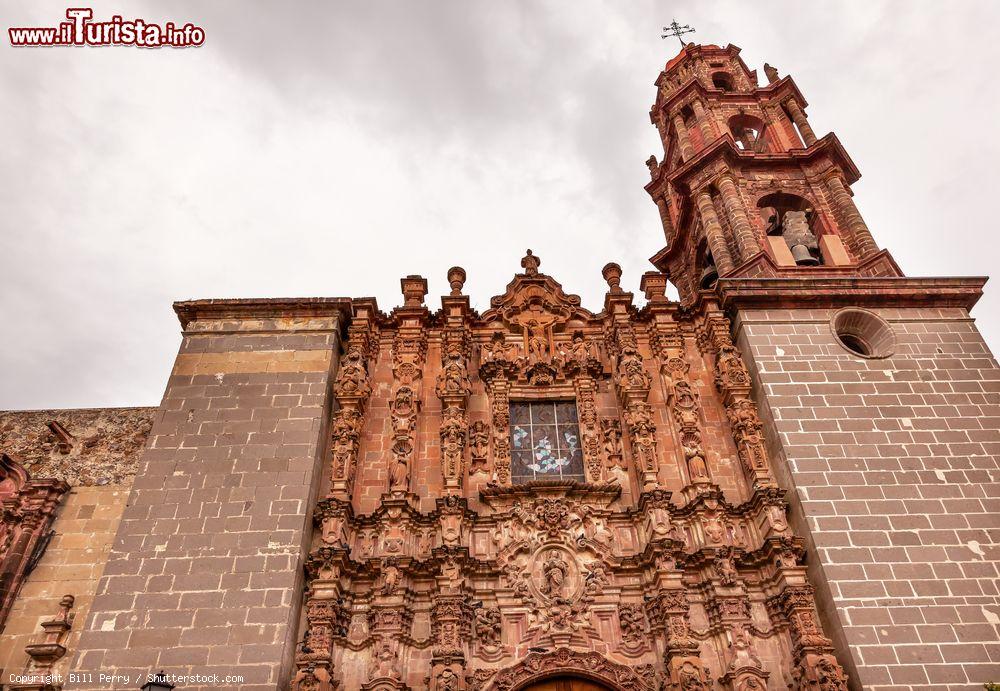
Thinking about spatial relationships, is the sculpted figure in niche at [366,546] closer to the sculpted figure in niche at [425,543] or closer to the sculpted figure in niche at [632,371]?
the sculpted figure in niche at [425,543]

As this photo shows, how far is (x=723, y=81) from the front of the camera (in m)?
26.2

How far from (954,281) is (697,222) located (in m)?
7.60

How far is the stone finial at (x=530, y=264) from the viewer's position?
15.7 m

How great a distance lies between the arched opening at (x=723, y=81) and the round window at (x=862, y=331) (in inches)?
557

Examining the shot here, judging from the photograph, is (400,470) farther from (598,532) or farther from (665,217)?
(665,217)

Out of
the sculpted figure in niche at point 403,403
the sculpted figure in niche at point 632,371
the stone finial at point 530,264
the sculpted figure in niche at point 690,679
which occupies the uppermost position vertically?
the stone finial at point 530,264

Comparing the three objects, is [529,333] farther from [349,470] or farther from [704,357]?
[349,470]

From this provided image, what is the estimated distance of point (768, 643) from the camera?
34.3 feet

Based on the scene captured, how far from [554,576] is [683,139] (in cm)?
1645

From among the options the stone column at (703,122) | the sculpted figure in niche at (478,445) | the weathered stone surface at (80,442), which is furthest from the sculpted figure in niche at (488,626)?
the stone column at (703,122)

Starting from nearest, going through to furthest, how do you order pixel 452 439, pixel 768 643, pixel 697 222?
pixel 768 643
pixel 452 439
pixel 697 222

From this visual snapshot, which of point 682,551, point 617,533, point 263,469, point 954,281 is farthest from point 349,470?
point 954,281

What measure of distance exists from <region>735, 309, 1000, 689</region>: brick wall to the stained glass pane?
11.1ft

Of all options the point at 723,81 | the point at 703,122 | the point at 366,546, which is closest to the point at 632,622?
the point at 366,546
